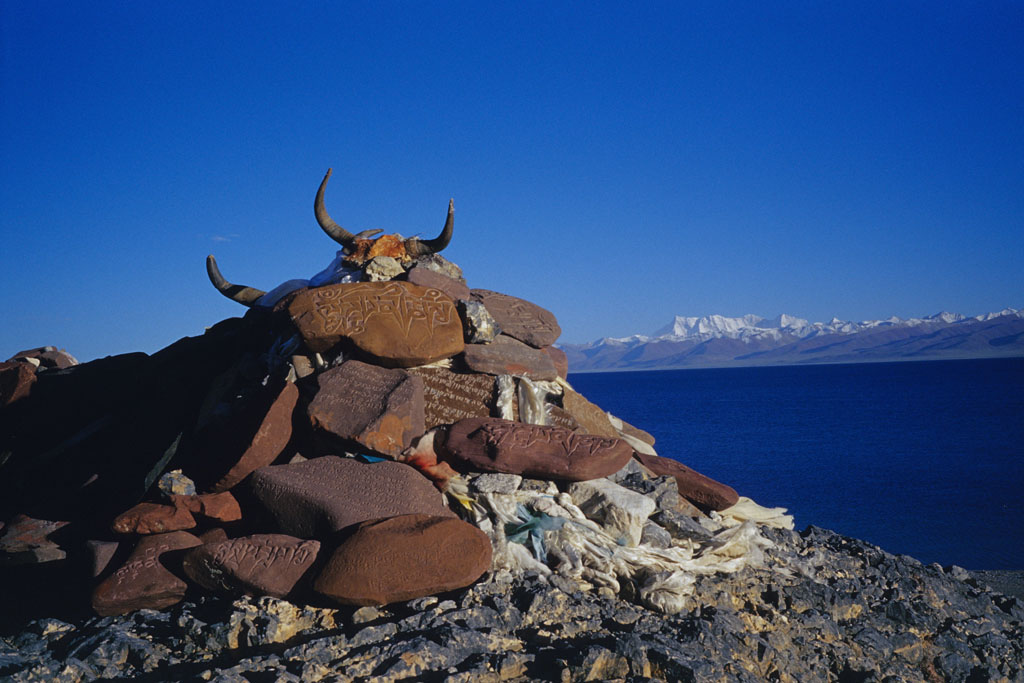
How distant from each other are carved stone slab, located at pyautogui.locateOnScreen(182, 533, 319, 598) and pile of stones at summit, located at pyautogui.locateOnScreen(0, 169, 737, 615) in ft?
0.04

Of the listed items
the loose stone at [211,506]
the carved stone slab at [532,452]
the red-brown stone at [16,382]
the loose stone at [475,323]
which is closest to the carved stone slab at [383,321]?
the loose stone at [475,323]

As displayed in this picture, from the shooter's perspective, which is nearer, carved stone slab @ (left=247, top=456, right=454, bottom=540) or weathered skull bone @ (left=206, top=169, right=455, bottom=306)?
carved stone slab @ (left=247, top=456, right=454, bottom=540)

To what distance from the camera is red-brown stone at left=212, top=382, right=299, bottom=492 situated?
5598 millimetres

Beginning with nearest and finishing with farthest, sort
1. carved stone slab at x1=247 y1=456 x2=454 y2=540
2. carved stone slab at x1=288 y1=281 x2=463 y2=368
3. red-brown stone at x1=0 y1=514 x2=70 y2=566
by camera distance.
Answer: carved stone slab at x1=247 y1=456 x2=454 y2=540
red-brown stone at x1=0 y1=514 x2=70 y2=566
carved stone slab at x1=288 y1=281 x2=463 y2=368

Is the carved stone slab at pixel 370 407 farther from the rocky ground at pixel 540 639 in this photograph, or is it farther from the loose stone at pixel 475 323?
the rocky ground at pixel 540 639

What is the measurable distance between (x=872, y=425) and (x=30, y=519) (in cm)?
4603

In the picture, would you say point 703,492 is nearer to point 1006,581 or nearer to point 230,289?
point 230,289

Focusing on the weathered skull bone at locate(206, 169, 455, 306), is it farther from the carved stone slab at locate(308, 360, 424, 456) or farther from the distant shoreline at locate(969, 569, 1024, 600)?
the distant shoreline at locate(969, 569, 1024, 600)

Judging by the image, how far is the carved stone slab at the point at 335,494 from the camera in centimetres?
514

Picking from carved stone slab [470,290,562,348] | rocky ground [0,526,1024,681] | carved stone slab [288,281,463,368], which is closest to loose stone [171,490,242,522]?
rocky ground [0,526,1024,681]

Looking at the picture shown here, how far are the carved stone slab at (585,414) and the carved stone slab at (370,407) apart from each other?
71.6 inches

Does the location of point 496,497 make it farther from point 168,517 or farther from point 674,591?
point 168,517

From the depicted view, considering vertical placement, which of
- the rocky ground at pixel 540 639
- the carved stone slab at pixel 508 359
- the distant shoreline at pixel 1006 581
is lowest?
the distant shoreline at pixel 1006 581

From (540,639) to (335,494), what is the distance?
1735 millimetres
